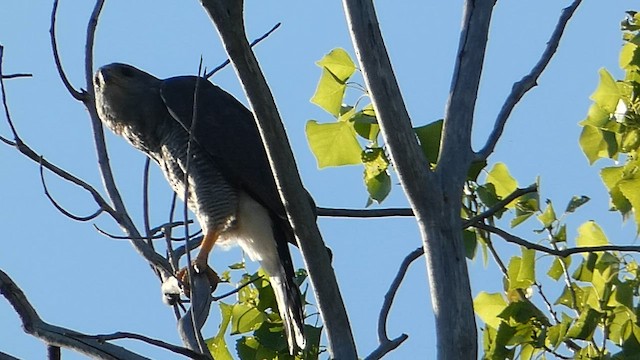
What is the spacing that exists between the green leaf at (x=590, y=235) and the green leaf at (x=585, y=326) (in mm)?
498

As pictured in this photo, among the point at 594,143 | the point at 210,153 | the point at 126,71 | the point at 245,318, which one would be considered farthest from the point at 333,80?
the point at 126,71

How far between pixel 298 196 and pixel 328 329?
36 centimetres

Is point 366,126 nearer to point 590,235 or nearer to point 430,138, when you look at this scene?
point 430,138

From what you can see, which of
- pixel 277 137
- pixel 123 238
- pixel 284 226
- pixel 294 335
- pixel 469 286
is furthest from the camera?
pixel 284 226

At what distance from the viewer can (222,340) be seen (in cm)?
347

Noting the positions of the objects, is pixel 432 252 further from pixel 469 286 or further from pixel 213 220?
pixel 213 220

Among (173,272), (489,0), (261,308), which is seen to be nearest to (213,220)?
(261,308)

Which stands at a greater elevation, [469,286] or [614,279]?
[614,279]

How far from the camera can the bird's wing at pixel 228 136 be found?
4.41 metres

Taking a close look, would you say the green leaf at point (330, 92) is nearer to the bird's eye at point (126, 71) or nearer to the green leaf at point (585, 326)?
the green leaf at point (585, 326)

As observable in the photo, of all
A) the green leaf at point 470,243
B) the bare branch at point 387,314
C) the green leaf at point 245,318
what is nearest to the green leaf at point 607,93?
the green leaf at point 470,243

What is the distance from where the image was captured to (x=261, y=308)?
3490 millimetres

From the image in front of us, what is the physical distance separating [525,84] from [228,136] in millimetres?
1681

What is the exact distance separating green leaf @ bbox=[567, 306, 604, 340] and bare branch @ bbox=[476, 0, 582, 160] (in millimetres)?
633
